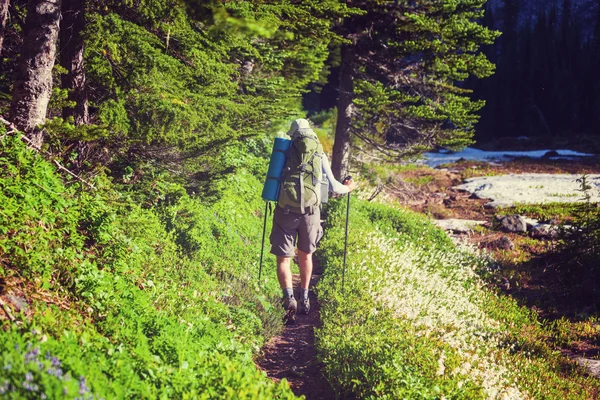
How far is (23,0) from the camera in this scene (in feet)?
21.2

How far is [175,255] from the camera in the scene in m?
6.79

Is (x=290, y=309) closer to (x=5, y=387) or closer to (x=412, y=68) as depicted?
(x=5, y=387)

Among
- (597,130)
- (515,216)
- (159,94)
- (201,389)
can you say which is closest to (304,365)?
(201,389)

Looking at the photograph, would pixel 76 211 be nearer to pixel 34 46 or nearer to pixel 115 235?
pixel 115 235

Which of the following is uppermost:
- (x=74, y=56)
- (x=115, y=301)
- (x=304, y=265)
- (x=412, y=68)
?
(x=412, y=68)

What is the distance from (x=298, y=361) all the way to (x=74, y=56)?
4.60 metres

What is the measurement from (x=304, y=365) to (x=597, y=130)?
166ft

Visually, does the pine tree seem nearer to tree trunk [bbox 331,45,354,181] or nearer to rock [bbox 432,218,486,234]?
A: tree trunk [bbox 331,45,354,181]

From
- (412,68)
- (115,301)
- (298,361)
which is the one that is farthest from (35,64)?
(412,68)

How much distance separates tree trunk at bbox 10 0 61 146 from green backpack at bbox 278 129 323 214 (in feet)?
9.67

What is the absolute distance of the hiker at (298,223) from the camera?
21.5 feet

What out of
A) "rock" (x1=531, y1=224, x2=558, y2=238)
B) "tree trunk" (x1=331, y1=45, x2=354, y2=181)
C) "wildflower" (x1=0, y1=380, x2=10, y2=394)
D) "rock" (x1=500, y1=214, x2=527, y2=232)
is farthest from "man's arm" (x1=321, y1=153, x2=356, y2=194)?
"rock" (x1=500, y1=214, x2=527, y2=232)

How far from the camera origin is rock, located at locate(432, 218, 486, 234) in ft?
50.1

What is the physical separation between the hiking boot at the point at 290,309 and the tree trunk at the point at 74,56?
3.53 metres
